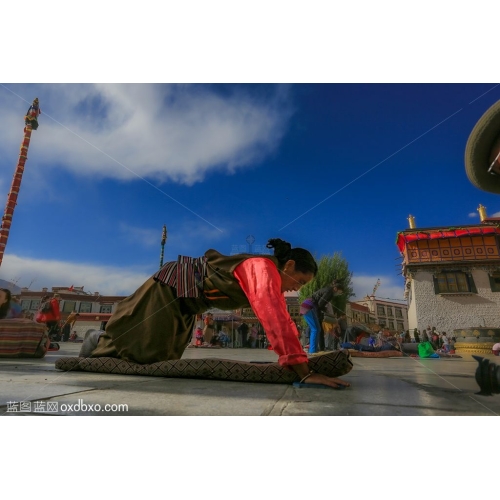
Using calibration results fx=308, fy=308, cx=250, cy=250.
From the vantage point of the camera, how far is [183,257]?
1.07 m

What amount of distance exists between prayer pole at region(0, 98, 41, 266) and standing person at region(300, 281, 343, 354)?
4.09 feet

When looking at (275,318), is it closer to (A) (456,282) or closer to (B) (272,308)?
(B) (272,308)

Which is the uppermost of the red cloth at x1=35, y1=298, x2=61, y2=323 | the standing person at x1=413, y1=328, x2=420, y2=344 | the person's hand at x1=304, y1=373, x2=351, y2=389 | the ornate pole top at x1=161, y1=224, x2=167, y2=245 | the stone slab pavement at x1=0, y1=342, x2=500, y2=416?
the ornate pole top at x1=161, y1=224, x2=167, y2=245

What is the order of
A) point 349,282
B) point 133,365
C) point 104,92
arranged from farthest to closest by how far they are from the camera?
point 349,282 → point 104,92 → point 133,365

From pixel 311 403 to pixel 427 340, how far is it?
104 cm

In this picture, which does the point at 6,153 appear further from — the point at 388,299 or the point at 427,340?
the point at 427,340

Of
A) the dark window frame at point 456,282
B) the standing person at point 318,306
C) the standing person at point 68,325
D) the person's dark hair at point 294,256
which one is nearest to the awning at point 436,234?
the dark window frame at point 456,282

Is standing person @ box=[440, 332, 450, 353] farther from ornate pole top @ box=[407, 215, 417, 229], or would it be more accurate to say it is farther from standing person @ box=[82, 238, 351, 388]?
standing person @ box=[82, 238, 351, 388]

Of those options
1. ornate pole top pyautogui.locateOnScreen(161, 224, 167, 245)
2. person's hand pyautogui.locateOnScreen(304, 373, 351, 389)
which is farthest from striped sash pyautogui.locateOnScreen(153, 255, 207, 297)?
person's hand pyautogui.locateOnScreen(304, 373, 351, 389)

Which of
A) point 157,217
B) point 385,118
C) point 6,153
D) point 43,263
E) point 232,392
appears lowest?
point 232,392

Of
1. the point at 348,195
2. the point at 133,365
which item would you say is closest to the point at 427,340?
the point at 348,195

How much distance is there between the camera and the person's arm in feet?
2.37

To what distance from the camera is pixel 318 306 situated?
5.16 feet

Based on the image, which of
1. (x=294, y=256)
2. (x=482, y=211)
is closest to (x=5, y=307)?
(x=294, y=256)
